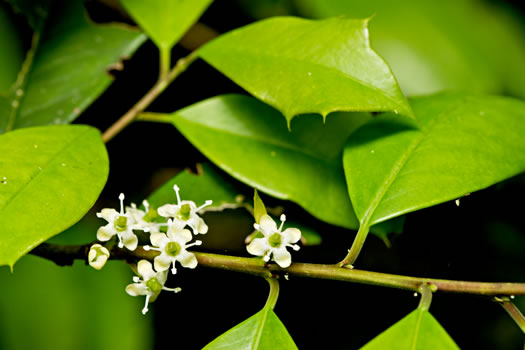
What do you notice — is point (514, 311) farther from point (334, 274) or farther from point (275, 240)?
point (275, 240)

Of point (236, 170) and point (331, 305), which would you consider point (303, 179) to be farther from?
point (331, 305)

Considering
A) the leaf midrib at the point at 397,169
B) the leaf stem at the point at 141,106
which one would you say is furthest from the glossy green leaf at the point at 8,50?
the leaf midrib at the point at 397,169

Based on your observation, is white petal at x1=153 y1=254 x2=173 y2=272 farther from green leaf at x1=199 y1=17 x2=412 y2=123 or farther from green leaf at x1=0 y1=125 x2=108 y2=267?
green leaf at x1=199 y1=17 x2=412 y2=123

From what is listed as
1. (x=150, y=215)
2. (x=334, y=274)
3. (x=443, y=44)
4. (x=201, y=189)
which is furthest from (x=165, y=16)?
(x=443, y=44)

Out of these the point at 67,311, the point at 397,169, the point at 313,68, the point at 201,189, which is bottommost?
the point at 67,311

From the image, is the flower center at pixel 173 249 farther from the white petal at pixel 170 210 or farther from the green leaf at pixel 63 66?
the green leaf at pixel 63 66

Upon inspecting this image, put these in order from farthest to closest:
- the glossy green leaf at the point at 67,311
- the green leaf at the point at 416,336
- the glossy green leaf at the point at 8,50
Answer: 1. the glossy green leaf at the point at 67,311
2. the glossy green leaf at the point at 8,50
3. the green leaf at the point at 416,336
